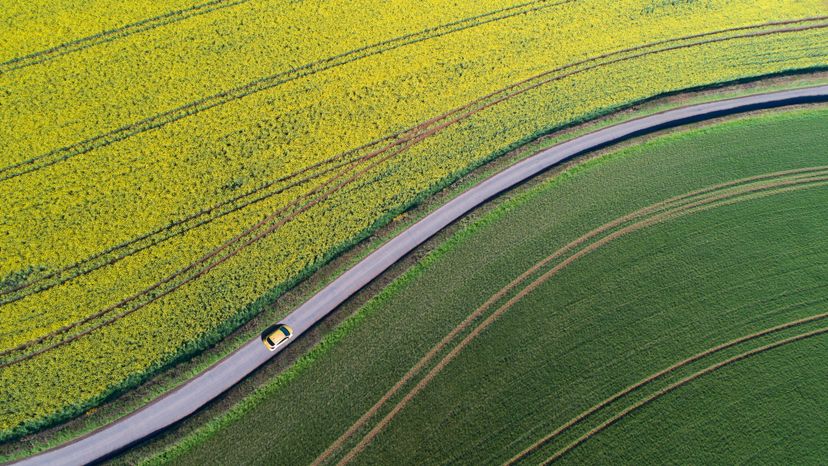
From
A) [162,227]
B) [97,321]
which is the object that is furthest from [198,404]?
[162,227]

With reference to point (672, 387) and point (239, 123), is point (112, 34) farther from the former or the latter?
point (672, 387)

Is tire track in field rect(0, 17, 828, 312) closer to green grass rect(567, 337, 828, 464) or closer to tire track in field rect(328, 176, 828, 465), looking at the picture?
tire track in field rect(328, 176, 828, 465)

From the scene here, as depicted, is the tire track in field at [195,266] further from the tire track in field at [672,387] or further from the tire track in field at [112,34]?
the tire track in field at [672,387]

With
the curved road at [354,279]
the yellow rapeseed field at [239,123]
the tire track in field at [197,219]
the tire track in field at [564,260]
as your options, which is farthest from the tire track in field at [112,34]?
the tire track in field at [564,260]

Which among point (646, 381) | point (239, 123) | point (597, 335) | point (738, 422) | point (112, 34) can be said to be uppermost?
point (112, 34)

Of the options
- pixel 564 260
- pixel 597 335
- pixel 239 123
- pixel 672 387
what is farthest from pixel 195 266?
pixel 672 387
